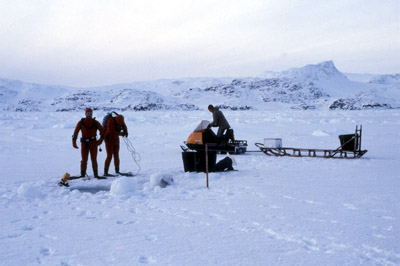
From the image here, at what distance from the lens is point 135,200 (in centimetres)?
572

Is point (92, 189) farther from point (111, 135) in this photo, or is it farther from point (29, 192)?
point (111, 135)

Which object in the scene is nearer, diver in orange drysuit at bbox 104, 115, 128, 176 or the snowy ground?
the snowy ground

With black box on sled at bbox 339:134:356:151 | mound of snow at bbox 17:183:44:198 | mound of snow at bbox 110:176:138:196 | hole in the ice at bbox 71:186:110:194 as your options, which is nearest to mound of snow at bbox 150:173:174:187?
mound of snow at bbox 110:176:138:196

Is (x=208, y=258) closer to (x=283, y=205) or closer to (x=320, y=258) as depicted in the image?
(x=320, y=258)

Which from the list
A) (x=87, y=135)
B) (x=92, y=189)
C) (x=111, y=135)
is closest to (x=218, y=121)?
(x=111, y=135)

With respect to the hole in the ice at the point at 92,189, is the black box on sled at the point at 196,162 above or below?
above

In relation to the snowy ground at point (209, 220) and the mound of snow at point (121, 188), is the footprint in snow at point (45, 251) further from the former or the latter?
the mound of snow at point (121, 188)

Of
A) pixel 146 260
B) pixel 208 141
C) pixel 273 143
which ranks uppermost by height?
pixel 208 141

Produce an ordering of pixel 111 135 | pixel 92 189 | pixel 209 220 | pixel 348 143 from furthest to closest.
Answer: pixel 348 143 → pixel 111 135 → pixel 92 189 → pixel 209 220

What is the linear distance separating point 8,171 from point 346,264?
851 centimetres

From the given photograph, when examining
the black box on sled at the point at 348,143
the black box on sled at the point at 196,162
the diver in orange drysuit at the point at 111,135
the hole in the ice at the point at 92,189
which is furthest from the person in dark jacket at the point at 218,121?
the hole in the ice at the point at 92,189

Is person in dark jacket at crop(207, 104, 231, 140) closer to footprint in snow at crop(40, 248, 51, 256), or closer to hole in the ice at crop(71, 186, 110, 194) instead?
hole in the ice at crop(71, 186, 110, 194)

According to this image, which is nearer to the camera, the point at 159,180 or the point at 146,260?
the point at 146,260

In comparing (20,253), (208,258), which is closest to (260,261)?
(208,258)
